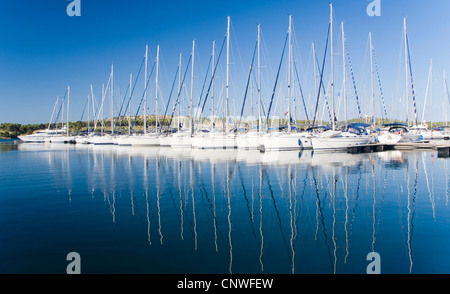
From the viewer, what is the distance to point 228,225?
11.5 metres

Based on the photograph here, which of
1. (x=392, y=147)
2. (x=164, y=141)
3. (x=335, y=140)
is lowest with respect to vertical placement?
(x=392, y=147)

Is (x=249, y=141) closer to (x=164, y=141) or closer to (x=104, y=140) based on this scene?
(x=164, y=141)

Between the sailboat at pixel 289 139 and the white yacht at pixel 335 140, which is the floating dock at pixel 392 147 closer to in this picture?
the white yacht at pixel 335 140

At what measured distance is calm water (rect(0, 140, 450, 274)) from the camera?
27.1 feet

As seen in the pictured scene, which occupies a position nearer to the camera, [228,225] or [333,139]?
[228,225]

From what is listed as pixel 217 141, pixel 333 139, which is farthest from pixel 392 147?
pixel 217 141

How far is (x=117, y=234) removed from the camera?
Answer: 10.4 m

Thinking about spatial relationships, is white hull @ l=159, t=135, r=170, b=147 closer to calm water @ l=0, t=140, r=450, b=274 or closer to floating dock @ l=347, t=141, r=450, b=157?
floating dock @ l=347, t=141, r=450, b=157

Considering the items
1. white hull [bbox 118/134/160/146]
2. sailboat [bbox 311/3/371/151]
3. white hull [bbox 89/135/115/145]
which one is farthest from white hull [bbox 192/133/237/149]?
white hull [bbox 89/135/115/145]

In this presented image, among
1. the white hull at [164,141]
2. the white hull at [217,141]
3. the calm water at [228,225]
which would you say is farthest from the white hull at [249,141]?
the calm water at [228,225]

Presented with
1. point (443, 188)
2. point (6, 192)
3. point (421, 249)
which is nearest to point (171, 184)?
point (6, 192)
